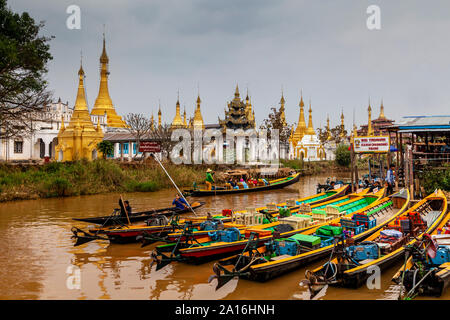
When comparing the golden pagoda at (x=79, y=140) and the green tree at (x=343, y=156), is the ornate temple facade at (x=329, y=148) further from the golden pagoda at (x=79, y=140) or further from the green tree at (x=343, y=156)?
the golden pagoda at (x=79, y=140)

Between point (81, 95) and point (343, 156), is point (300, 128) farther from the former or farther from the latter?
point (81, 95)

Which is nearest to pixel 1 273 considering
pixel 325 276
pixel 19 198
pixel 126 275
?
pixel 126 275

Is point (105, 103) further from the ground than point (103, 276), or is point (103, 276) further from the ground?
point (105, 103)

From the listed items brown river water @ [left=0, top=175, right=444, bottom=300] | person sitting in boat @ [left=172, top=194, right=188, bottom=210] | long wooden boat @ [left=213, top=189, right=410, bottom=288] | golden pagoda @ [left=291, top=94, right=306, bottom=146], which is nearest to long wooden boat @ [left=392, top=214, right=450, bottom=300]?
brown river water @ [left=0, top=175, right=444, bottom=300]

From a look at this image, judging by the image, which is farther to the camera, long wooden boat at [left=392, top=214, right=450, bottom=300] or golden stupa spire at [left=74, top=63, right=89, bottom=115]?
golden stupa spire at [left=74, top=63, right=89, bottom=115]

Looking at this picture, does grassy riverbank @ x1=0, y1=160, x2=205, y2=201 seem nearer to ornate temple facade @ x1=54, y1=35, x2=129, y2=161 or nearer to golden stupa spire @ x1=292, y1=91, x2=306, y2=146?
ornate temple facade @ x1=54, y1=35, x2=129, y2=161

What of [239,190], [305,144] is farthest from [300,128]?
[239,190]

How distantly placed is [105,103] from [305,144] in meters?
28.6

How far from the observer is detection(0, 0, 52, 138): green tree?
17719 mm

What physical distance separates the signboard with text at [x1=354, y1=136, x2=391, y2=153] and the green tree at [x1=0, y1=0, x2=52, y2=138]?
52.7 ft

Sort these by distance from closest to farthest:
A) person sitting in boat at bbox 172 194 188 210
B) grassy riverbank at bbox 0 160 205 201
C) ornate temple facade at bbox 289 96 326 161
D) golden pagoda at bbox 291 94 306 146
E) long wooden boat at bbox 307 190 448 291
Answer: long wooden boat at bbox 307 190 448 291
person sitting in boat at bbox 172 194 188 210
grassy riverbank at bbox 0 160 205 201
ornate temple facade at bbox 289 96 326 161
golden pagoda at bbox 291 94 306 146

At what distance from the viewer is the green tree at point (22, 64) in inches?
698

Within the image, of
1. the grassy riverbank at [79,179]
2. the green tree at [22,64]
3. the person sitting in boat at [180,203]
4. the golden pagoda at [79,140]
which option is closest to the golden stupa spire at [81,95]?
the golden pagoda at [79,140]

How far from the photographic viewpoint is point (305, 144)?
5534 centimetres
